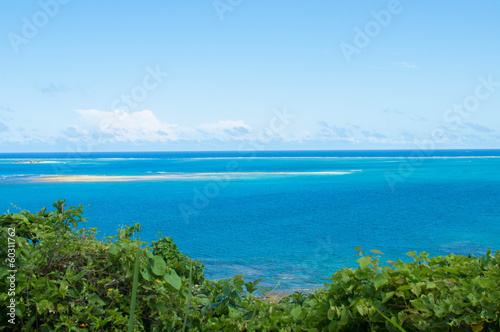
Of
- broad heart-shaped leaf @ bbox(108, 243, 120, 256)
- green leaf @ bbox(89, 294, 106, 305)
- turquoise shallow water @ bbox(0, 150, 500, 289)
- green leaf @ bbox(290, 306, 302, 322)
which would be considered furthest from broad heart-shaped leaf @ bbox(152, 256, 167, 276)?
turquoise shallow water @ bbox(0, 150, 500, 289)

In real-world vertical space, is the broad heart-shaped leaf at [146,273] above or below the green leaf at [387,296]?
above

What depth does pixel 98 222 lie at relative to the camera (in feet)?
104

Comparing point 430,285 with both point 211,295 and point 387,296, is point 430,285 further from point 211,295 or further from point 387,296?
point 211,295

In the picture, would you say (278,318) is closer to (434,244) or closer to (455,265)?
(455,265)

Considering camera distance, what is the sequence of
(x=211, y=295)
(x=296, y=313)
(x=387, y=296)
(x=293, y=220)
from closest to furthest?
(x=387, y=296) → (x=296, y=313) → (x=211, y=295) → (x=293, y=220)

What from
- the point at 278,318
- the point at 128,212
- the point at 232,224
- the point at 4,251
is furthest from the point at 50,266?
the point at 128,212

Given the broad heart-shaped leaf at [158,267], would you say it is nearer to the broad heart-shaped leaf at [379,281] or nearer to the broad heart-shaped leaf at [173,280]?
the broad heart-shaped leaf at [173,280]

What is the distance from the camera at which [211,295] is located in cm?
356

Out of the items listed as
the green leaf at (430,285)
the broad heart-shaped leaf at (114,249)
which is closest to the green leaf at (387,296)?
A: the green leaf at (430,285)

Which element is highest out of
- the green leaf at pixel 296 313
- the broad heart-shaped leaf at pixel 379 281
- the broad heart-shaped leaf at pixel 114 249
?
the broad heart-shaped leaf at pixel 114 249

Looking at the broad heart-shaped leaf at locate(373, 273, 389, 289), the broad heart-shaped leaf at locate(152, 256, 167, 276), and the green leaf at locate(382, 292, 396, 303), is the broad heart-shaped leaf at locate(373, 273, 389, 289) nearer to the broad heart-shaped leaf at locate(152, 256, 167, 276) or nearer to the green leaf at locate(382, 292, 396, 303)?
the green leaf at locate(382, 292, 396, 303)

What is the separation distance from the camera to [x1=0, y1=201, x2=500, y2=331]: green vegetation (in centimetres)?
263

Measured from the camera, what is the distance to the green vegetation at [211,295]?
2631 millimetres

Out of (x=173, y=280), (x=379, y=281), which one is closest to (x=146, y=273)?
(x=173, y=280)
